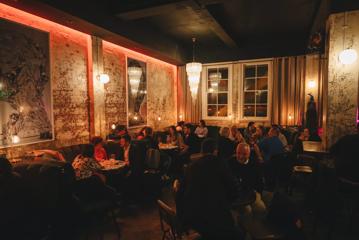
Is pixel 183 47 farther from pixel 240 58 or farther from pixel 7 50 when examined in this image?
pixel 7 50

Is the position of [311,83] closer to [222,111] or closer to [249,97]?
[249,97]

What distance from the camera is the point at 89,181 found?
315cm

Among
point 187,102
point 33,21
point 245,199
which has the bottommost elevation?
point 245,199

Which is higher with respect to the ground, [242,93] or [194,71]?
[194,71]

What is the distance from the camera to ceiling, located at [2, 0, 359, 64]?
4.71 meters

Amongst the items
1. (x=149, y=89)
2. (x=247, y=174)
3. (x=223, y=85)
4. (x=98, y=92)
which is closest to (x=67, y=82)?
(x=98, y=92)

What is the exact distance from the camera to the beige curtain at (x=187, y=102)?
31.6 ft

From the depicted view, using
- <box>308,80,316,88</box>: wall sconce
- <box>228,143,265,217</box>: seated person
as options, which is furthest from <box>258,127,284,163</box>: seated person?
<box>308,80,316,88</box>: wall sconce

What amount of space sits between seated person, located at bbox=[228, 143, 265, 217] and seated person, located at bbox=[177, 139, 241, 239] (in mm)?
709

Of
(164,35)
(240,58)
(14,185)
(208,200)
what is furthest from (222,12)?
(14,185)

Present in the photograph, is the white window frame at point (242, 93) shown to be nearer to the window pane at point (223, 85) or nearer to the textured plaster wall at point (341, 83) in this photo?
the window pane at point (223, 85)

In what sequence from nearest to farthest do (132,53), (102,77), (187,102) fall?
(102,77) < (132,53) < (187,102)

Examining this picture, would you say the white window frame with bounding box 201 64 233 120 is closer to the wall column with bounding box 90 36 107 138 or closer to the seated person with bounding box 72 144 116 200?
the wall column with bounding box 90 36 107 138

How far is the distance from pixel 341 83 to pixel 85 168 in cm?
448
